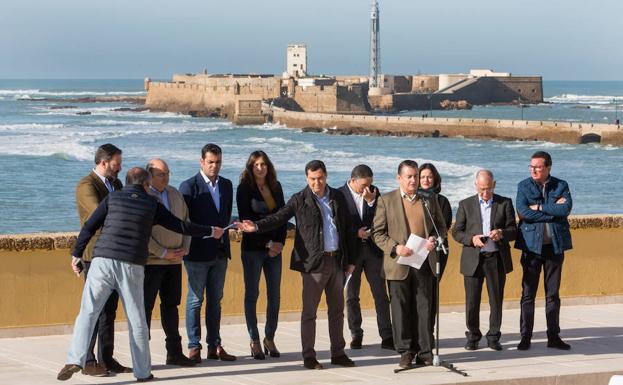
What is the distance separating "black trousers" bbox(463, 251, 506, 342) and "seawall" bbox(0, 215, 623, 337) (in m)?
0.96

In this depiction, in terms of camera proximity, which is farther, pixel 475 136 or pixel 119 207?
pixel 475 136

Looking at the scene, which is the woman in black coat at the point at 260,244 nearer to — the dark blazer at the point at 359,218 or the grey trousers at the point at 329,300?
the grey trousers at the point at 329,300

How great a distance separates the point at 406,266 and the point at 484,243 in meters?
0.84

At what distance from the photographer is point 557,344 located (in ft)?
27.5

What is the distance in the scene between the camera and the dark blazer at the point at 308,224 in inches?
306

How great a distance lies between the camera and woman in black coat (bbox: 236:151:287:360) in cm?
803

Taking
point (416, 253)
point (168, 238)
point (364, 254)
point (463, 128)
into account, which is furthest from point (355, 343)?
point (463, 128)

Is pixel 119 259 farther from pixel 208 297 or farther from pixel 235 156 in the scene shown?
pixel 235 156

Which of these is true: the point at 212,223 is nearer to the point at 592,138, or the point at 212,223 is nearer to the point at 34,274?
the point at 34,274

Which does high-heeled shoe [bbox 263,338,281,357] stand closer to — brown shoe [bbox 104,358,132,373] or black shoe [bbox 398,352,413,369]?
black shoe [bbox 398,352,413,369]

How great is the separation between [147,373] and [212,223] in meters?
1.11

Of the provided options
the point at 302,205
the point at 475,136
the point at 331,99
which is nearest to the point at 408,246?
the point at 302,205

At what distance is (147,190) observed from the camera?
23.8ft

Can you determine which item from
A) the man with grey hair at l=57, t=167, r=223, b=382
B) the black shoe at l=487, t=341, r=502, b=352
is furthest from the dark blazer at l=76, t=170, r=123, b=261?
the black shoe at l=487, t=341, r=502, b=352
